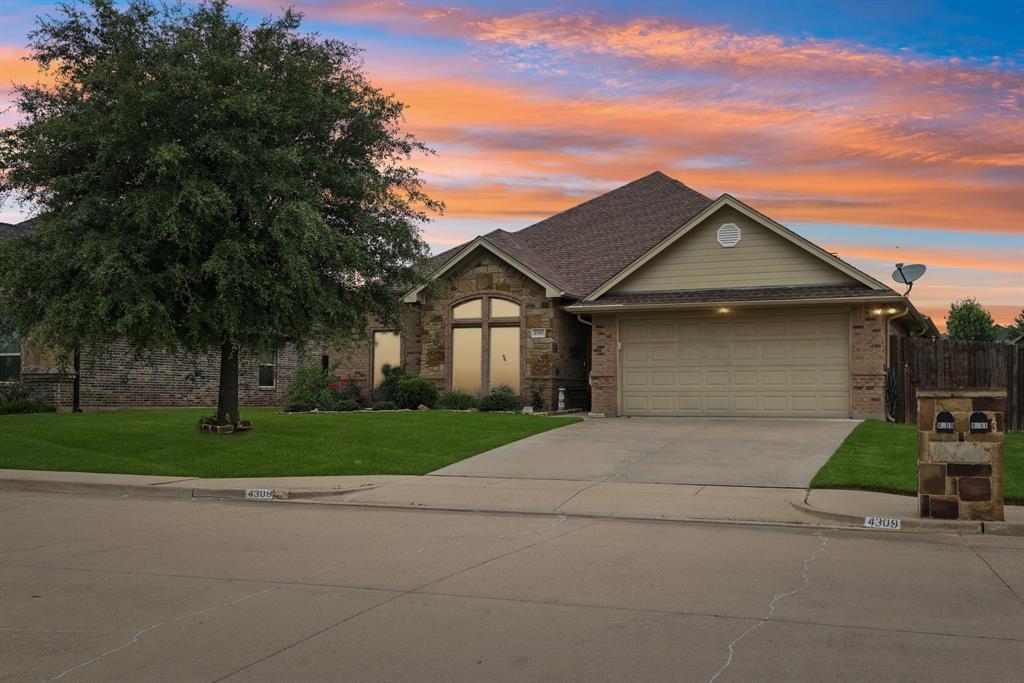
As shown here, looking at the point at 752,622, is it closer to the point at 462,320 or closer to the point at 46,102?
the point at 46,102

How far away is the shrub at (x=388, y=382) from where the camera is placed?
28.6m

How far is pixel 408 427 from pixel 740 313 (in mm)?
9030

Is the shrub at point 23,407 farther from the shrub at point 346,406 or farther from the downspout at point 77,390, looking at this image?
the shrub at point 346,406

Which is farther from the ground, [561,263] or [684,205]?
[684,205]

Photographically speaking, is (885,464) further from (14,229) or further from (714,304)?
A: (14,229)

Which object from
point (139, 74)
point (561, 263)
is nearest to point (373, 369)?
point (561, 263)

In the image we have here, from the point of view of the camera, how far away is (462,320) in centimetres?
2792

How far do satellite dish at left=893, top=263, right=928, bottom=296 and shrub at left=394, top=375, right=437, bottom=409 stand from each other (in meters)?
13.1

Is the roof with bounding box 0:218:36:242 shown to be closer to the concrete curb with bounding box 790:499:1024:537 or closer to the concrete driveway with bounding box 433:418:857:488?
the concrete driveway with bounding box 433:418:857:488

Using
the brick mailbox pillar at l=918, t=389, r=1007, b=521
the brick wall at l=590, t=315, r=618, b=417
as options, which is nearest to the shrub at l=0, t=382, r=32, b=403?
the brick wall at l=590, t=315, r=618, b=417

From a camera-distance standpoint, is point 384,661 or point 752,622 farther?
point 752,622

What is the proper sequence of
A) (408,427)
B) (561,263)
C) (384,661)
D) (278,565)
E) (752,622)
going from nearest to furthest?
1. (384,661)
2. (752,622)
3. (278,565)
4. (408,427)
5. (561,263)

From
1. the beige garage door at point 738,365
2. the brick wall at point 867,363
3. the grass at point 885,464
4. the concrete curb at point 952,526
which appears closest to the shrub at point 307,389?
the beige garage door at point 738,365

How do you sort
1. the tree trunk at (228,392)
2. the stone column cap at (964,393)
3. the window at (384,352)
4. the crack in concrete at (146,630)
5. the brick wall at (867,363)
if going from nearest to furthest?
1. the crack in concrete at (146,630)
2. the stone column cap at (964,393)
3. the tree trunk at (228,392)
4. the brick wall at (867,363)
5. the window at (384,352)
